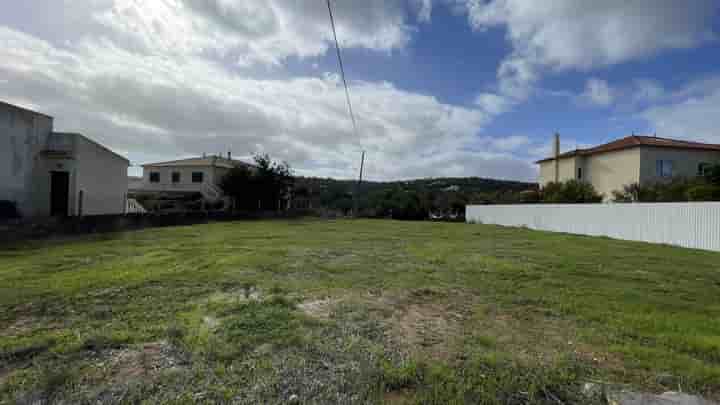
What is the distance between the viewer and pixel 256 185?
2556 centimetres

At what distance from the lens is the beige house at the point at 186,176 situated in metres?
30.9

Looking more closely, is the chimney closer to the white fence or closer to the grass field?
the white fence

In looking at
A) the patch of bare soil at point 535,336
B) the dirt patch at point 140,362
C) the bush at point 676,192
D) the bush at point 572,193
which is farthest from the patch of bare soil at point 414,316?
the bush at point 572,193

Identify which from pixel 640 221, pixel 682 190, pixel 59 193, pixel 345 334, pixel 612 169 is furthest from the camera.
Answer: pixel 612 169

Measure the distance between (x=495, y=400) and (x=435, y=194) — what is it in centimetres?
3601

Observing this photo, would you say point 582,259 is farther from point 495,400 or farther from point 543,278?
point 495,400

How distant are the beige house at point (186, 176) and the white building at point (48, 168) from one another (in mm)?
13092

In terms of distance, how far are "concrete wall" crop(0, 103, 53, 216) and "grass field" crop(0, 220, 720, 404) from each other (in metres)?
10.9

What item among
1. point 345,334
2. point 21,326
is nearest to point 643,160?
point 345,334

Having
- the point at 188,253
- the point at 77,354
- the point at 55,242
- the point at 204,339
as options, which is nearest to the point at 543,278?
the point at 204,339

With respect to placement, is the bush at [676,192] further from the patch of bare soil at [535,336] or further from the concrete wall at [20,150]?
the concrete wall at [20,150]

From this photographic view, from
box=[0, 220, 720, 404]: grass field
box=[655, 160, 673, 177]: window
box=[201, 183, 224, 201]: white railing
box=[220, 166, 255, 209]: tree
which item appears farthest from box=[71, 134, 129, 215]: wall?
box=[655, 160, 673, 177]: window

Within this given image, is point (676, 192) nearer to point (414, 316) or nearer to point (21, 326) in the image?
point (414, 316)

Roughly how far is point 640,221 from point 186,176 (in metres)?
32.9
